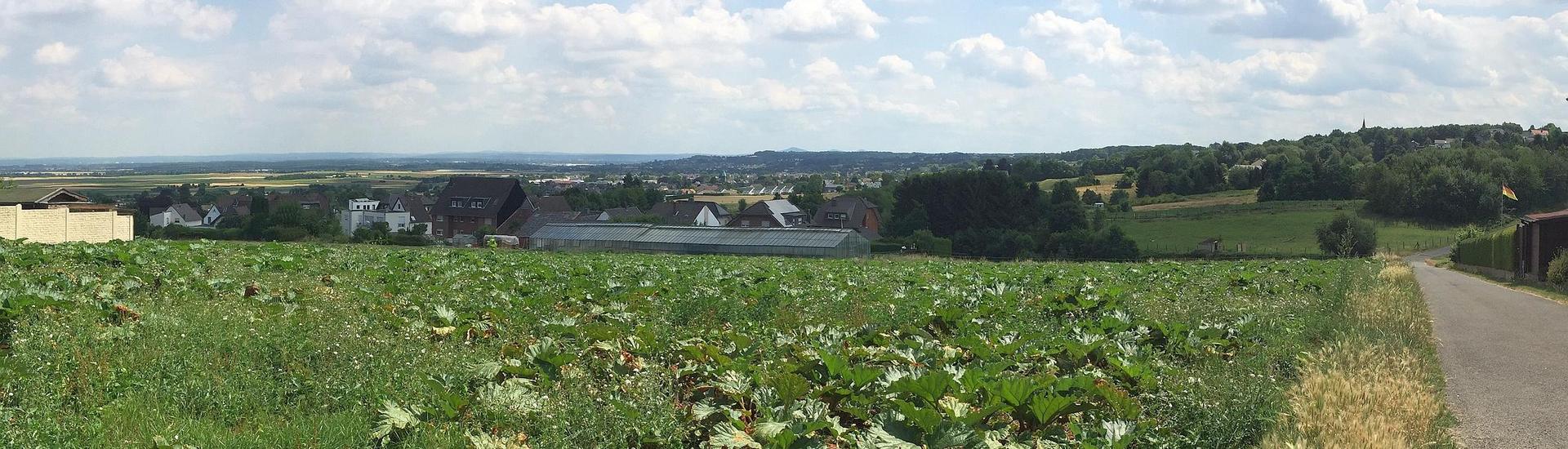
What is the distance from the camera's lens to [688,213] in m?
123

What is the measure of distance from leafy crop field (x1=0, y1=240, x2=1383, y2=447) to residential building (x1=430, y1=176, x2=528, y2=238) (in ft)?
325

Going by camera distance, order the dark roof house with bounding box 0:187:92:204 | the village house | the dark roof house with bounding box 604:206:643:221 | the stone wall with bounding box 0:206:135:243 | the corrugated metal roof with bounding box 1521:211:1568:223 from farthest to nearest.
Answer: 1. the village house
2. the dark roof house with bounding box 604:206:643:221
3. the dark roof house with bounding box 0:187:92:204
4. the stone wall with bounding box 0:206:135:243
5. the corrugated metal roof with bounding box 1521:211:1568:223

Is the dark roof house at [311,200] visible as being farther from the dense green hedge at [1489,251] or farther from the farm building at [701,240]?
the dense green hedge at [1489,251]

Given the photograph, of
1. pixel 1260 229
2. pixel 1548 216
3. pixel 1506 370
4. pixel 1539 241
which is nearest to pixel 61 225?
pixel 1506 370

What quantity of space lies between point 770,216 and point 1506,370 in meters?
116

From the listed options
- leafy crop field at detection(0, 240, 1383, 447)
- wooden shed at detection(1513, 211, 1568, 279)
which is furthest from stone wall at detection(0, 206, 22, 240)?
wooden shed at detection(1513, 211, 1568, 279)

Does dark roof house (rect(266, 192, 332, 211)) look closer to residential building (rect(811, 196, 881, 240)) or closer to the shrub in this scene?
residential building (rect(811, 196, 881, 240))

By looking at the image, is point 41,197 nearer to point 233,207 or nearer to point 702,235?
point 702,235

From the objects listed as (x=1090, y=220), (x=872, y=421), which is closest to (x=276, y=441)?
(x=872, y=421)

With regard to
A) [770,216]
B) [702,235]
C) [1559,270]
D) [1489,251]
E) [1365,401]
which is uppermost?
[1365,401]

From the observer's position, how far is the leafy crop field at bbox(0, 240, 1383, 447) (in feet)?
24.8

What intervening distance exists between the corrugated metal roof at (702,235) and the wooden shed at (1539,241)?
31993mm

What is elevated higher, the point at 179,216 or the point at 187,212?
the point at 187,212

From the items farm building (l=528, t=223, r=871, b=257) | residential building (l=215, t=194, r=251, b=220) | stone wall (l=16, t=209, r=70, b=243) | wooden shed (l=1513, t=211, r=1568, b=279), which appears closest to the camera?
wooden shed (l=1513, t=211, r=1568, b=279)
